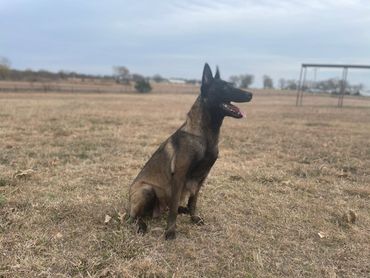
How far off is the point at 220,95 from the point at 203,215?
66.3 inches

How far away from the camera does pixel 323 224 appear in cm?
506

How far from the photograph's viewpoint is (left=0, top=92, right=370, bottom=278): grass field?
12.8 feet

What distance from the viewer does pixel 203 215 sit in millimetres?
5242

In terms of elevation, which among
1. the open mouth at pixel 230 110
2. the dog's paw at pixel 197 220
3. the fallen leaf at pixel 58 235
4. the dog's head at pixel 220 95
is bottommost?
the fallen leaf at pixel 58 235

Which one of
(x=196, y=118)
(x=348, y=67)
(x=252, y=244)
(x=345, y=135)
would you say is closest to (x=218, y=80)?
(x=196, y=118)

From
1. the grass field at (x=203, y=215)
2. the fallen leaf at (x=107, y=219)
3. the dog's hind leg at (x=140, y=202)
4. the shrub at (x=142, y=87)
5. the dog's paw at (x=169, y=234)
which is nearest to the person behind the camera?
the grass field at (x=203, y=215)

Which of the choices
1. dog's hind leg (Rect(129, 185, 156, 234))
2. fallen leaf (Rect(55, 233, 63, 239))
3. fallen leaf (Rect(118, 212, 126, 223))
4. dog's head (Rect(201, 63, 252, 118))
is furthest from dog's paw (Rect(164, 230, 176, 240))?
dog's head (Rect(201, 63, 252, 118))

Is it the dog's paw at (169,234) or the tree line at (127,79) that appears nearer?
the dog's paw at (169,234)

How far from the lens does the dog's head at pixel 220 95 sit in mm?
4281

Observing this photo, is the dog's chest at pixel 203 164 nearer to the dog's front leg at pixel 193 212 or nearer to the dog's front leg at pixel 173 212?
the dog's front leg at pixel 173 212

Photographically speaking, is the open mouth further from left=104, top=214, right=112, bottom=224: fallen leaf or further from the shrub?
the shrub

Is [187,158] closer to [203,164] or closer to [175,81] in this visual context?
[203,164]

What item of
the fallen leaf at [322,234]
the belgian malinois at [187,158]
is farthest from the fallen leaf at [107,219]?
the fallen leaf at [322,234]

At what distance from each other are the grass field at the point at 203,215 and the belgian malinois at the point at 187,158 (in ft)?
0.91
